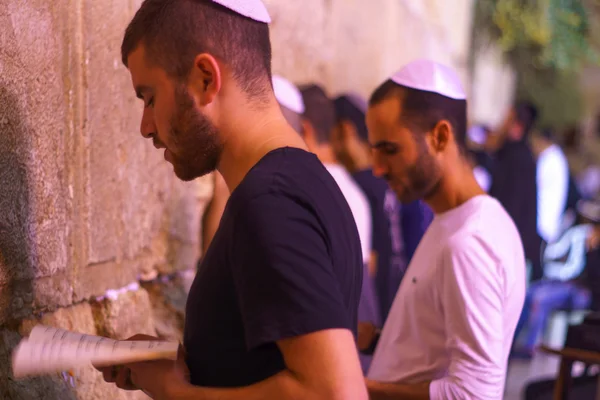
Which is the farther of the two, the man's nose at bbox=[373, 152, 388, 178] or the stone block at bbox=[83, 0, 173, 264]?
the man's nose at bbox=[373, 152, 388, 178]

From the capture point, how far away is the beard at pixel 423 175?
210 cm

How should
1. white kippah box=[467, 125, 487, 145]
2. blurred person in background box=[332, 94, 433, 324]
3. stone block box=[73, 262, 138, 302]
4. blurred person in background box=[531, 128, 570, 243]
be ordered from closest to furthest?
stone block box=[73, 262, 138, 302]
blurred person in background box=[332, 94, 433, 324]
blurred person in background box=[531, 128, 570, 243]
white kippah box=[467, 125, 487, 145]

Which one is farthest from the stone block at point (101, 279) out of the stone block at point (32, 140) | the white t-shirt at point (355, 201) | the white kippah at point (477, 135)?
the white kippah at point (477, 135)

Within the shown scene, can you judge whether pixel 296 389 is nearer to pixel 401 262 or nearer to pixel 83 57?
pixel 83 57

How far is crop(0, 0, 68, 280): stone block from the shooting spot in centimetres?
166

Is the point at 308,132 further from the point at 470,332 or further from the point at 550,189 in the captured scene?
the point at 550,189

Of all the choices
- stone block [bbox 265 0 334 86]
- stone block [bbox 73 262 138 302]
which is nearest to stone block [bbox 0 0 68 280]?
stone block [bbox 73 262 138 302]

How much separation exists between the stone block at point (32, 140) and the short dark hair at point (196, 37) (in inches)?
20.6

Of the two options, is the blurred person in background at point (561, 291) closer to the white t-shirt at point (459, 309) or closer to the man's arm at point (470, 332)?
the white t-shirt at point (459, 309)

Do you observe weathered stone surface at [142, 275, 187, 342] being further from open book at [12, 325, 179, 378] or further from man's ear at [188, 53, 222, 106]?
man's ear at [188, 53, 222, 106]

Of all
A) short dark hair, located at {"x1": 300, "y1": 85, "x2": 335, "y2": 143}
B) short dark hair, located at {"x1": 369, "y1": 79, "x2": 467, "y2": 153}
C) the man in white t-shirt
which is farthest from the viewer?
short dark hair, located at {"x1": 300, "y1": 85, "x2": 335, "y2": 143}

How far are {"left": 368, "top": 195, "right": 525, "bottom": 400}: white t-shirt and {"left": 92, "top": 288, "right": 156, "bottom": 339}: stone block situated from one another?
77 cm

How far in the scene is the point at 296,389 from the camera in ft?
3.59

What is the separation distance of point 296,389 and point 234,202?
306 millimetres
